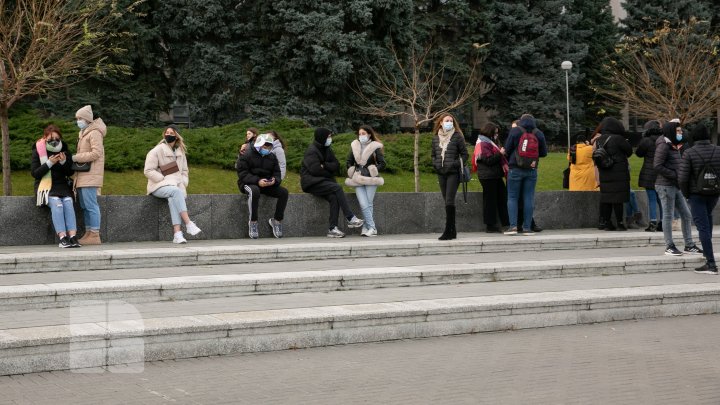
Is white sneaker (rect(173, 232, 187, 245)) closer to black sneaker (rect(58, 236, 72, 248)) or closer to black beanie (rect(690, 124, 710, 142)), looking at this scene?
black sneaker (rect(58, 236, 72, 248))

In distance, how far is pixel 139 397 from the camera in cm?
688

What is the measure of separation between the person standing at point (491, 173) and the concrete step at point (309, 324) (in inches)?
220

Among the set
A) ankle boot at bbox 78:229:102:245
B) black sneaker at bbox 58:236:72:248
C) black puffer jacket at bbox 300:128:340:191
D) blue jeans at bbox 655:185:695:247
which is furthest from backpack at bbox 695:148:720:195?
black sneaker at bbox 58:236:72:248

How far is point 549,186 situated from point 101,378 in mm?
23092

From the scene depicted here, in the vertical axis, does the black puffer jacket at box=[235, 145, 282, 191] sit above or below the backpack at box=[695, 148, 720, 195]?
above

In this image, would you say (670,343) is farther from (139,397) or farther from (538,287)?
(139,397)

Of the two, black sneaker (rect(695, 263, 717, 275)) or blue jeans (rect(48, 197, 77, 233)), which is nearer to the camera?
black sneaker (rect(695, 263, 717, 275))

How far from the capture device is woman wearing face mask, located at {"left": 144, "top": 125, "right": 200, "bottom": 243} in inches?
564

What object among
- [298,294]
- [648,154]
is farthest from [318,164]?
[648,154]

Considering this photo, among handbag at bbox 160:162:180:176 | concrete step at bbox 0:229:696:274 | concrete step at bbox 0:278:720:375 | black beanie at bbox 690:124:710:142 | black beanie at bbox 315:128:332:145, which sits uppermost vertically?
black beanie at bbox 315:128:332:145

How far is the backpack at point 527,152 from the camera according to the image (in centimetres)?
1627

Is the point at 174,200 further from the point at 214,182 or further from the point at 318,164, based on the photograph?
the point at 214,182

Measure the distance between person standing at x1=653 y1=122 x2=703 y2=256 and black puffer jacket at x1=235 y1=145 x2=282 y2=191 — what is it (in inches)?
220

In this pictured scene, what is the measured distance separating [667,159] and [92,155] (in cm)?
793
